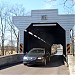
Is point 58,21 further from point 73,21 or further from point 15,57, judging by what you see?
point 15,57

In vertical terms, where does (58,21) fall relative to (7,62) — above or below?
above

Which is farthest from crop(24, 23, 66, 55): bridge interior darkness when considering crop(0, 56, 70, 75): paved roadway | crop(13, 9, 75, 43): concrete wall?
crop(0, 56, 70, 75): paved roadway

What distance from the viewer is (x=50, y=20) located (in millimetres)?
29016

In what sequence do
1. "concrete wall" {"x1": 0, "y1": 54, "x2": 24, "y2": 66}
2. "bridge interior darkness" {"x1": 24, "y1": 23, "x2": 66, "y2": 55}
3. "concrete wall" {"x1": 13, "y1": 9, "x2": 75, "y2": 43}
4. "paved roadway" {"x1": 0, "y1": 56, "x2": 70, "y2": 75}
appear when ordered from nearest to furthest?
"paved roadway" {"x1": 0, "y1": 56, "x2": 70, "y2": 75} → "concrete wall" {"x1": 0, "y1": 54, "x2": 24, "y2": 66} → "concrete wall" {"x1": 13, "y1": 9, "x2": 75, "y2": 43} → "bridge interior darkness" {"x1": 24, "y1": 23, "x2": 66, "y2": 55}

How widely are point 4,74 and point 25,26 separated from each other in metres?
16.3


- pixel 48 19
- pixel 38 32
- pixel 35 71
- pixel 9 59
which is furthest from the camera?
pixel 38 32

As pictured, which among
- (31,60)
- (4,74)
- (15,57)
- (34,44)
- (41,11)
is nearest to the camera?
(4,74)

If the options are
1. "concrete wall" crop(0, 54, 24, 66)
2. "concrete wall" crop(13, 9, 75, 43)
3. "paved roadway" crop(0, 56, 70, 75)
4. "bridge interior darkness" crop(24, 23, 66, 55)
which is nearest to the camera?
"paved roadway" crop(0, 56, 70, 75)

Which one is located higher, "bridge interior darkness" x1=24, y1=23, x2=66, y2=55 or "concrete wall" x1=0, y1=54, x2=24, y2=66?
"bridge interior darkness" x1=24, y1=23, x2=66, y2=55

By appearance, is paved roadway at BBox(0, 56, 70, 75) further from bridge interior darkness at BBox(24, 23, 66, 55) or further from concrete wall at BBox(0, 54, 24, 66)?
bridge interior darkness at BBox(24, 23, 66, 55)

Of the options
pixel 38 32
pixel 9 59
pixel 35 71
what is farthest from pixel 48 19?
pixel 35 71

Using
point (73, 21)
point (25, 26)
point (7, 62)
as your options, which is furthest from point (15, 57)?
point (73, 21)

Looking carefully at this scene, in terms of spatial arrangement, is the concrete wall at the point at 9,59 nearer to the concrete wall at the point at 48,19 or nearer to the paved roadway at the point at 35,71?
the paved roadway at the point at 35,71

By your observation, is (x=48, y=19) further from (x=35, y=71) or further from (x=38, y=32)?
(x=35, y=71)
